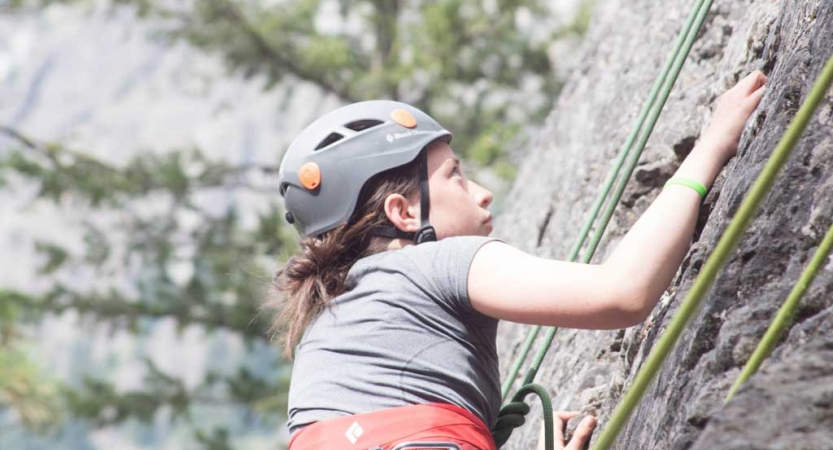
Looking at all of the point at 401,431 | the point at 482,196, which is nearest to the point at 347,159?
the point at 482,196

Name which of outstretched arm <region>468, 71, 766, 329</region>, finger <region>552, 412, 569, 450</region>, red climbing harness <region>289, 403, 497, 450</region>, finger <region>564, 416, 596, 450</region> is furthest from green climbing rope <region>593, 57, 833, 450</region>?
finger <region>552, 412, 569, 450</region>

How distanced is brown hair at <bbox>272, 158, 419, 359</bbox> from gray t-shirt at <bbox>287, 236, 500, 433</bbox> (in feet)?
0.41

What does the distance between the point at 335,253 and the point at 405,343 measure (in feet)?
1.25

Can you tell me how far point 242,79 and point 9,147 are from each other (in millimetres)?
3874

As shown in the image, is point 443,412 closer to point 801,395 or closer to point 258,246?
point 801,395

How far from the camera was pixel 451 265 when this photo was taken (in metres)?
2.27

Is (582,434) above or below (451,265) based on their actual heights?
below

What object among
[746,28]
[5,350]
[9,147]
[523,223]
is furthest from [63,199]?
[746,28]

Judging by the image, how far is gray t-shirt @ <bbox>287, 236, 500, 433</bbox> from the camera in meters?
2.29

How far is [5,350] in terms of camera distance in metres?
10.2

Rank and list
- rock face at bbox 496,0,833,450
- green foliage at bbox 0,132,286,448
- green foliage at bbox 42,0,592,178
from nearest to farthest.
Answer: rock face at bbox 496,0,833,450, green foliage at bbox 0,132,286,448, green foliage at bbox 42,0,592,178

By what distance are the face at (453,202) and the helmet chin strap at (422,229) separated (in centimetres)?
1

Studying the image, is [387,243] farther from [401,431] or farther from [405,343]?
[401,431]

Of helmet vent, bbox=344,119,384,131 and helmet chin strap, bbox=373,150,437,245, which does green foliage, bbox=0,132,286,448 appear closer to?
helmet vent, bbox=344,119,384,131
